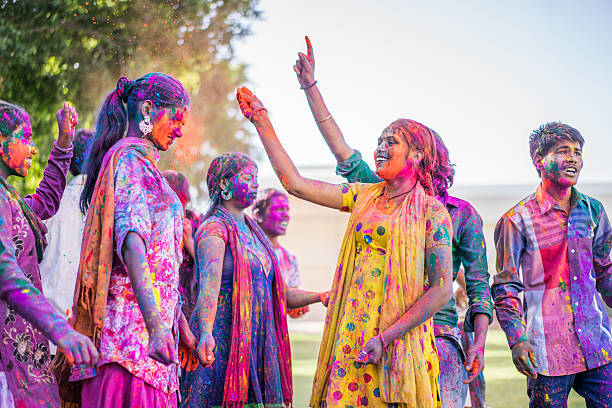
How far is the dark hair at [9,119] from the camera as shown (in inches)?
123

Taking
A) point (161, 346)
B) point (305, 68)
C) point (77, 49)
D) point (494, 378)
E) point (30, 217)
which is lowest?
point (494, 378)

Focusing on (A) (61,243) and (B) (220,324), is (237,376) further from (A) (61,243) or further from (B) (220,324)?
(A) (61,243)

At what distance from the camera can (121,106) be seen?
10.6 feet

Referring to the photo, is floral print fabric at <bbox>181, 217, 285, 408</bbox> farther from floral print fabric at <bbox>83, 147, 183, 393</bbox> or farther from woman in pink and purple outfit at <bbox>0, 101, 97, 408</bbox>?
woman in pink and purple outfit at <bbox>0, 101, 97, 408</bbox>

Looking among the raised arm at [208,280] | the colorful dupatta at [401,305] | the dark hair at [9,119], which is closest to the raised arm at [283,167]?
the colorful dupatta at [401,305]

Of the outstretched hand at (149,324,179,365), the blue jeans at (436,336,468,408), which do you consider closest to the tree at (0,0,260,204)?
the blue jeans at (436,336,468,408)

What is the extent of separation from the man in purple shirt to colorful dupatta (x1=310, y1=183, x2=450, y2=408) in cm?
114

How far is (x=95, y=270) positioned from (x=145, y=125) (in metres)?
0.73

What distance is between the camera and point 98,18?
1016cm

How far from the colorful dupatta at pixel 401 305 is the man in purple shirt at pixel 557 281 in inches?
45.0

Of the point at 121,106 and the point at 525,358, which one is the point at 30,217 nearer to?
the point at 121,106

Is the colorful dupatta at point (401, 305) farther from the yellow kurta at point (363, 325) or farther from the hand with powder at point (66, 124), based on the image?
the hand with powder at point (66, 124)

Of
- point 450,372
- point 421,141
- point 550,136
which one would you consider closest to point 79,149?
point 421,141

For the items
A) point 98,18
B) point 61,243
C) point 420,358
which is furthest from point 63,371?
point 98,18
